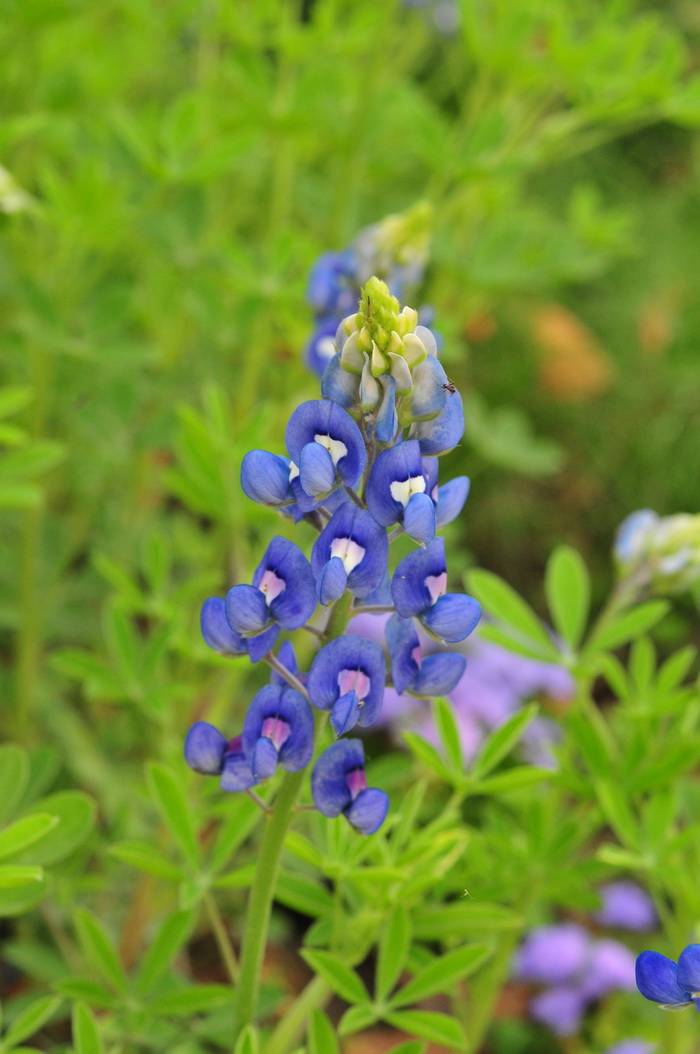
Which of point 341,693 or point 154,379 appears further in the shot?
point 154,379

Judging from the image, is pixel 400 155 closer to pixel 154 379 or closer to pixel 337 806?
pixel 154 379

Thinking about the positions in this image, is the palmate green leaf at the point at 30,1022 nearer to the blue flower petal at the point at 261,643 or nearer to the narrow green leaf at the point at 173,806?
the narrow green leaf at the point at 173,806

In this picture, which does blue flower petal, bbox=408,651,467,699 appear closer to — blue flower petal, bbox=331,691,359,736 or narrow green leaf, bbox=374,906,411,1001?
blue flower petal, bbox=331,691,359,736

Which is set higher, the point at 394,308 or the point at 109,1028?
the point at 394,308

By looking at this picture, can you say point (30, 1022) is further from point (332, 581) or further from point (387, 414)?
point (387, 414)

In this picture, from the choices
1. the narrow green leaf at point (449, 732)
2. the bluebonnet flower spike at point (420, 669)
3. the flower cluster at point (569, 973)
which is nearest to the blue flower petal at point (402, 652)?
the bluebonnet flower spike at point (420, 669)

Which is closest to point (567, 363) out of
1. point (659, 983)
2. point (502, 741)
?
point (502, 741)

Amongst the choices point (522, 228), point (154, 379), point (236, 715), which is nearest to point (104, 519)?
point (154, 379)

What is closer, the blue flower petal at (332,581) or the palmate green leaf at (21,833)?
the blue flower petal at (332,581)
